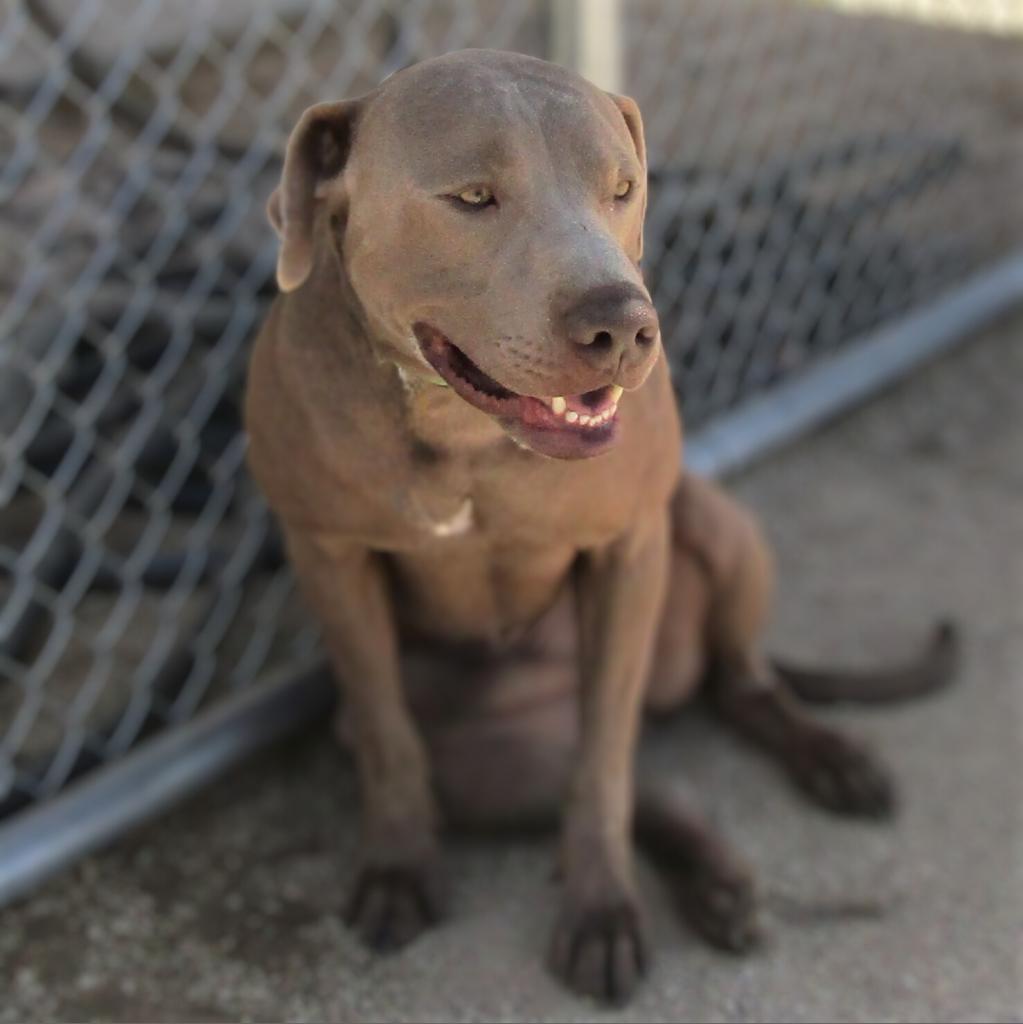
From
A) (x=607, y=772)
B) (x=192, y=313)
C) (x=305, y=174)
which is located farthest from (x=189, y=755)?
(x=305, y=174)

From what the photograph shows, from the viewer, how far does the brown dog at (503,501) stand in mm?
1537

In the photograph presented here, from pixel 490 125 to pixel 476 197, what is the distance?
0.08 meters

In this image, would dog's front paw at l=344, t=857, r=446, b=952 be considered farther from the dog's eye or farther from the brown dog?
the dog's eye

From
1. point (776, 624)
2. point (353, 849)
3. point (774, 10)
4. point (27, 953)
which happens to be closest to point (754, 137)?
point (774, 10)

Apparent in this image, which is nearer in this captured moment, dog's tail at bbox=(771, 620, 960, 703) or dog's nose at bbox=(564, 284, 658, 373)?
dog's nose at bbox=(564, 284, 658, 373)

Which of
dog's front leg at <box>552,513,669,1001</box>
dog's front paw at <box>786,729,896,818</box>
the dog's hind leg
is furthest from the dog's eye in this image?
dog's front paw at <box>786,729,896,818</box>

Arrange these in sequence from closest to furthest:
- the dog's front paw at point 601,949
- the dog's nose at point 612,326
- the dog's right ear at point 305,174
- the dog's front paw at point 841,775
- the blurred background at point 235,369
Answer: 1. the dog's nose at point 612,326
2. the dog's right ear at point 305,174
3. the dog's front paw at point 601,949
4. the dog's front paw at point 841,775
5. the blurred background at point 235,369

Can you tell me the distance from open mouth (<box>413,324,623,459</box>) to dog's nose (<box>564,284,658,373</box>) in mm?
64

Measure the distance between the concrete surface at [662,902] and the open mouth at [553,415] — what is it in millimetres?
856

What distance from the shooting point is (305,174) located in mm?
1708

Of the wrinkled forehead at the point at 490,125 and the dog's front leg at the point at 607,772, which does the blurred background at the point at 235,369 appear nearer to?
the dog's front leg at the point at 607,772

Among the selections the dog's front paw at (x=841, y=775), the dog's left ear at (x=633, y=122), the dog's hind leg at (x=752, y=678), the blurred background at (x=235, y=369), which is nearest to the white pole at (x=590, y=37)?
the blurred background at (x=235, y=369)

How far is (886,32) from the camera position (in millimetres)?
5066

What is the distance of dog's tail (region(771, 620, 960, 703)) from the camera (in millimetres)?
2590
